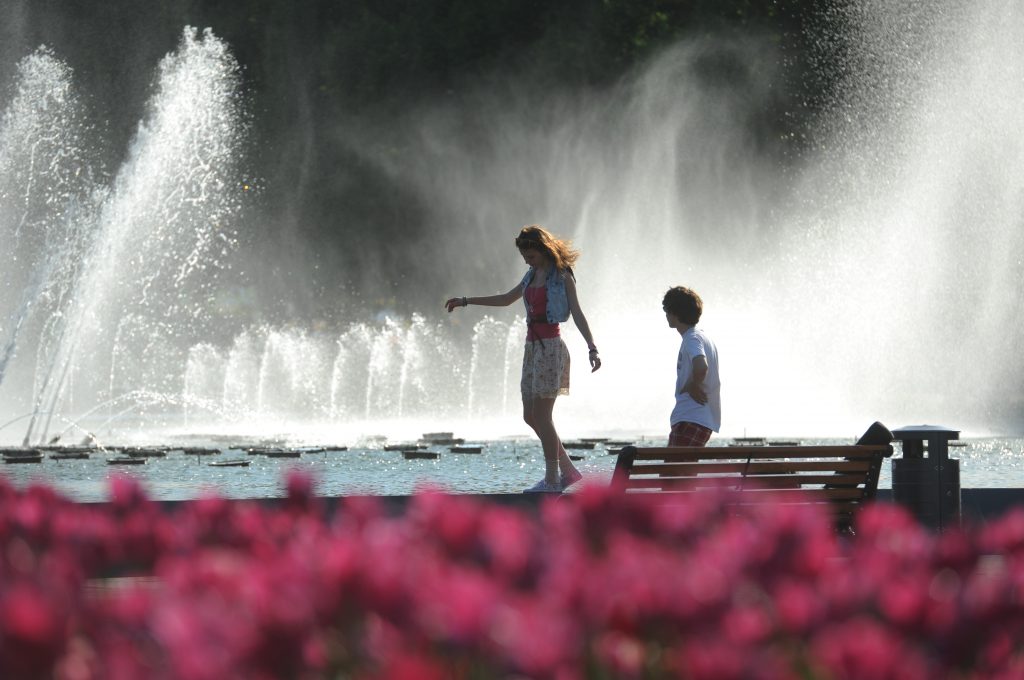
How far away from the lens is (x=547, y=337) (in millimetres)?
9328

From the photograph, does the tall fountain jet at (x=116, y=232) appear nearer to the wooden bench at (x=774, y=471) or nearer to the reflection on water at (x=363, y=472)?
the reflection on water at (x=363, y=472)

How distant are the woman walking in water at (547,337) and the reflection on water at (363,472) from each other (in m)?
0.28

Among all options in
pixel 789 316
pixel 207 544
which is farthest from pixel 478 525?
pixel 789 316

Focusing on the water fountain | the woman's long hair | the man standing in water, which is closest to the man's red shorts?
the man standing in water

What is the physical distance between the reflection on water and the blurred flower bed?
557 centimetres

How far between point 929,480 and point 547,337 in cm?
232

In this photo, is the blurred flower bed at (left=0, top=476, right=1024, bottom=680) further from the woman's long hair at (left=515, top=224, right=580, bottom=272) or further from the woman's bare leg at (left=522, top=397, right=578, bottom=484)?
the woman's long hair at (left=515, top=224, right=580, bottom=272)

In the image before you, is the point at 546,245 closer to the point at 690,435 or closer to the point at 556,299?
the point at 556,299

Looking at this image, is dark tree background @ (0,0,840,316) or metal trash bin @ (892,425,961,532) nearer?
metal trash bin @ (892,425,961,532)

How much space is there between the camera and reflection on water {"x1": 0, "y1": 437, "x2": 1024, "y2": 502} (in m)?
9.92

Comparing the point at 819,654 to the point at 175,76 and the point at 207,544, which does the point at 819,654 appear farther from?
the point at 175,76

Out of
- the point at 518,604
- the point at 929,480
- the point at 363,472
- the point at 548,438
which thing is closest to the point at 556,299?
the point at 548,438

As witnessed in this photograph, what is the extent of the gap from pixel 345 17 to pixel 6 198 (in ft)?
29.6

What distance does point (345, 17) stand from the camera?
36625 mm
